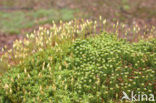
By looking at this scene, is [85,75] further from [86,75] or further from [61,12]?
[61,12]

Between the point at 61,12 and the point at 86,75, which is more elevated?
the point at 61,12

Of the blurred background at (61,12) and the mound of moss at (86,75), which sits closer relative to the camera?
the mound of moss at (86,75)

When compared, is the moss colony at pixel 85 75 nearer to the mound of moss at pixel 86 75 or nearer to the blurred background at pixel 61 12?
the mound of moss at pixel 86 75

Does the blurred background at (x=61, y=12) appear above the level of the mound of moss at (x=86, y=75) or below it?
above

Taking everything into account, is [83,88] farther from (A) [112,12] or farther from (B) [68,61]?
(A) [112,12]

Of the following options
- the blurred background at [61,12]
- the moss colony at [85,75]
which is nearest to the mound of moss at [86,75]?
the moss colony at [85,75]

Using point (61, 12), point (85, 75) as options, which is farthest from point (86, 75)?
point (61, 12)
